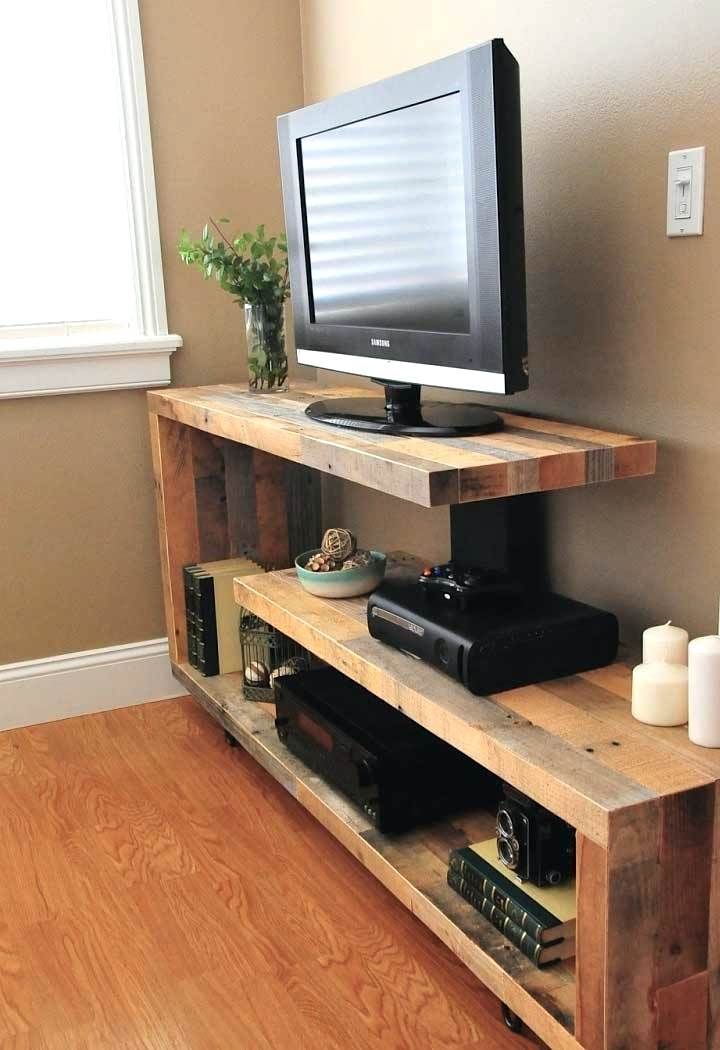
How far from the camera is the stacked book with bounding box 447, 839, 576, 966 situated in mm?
1508

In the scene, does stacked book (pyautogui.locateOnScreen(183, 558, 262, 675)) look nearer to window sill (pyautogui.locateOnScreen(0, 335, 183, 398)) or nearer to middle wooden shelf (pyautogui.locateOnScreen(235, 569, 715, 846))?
window sill (pyautogui.locateOnScreen(0, 335, 183, 398))

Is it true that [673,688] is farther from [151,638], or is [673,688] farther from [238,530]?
[151,638]

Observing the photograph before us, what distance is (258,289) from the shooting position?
2471 millimetres

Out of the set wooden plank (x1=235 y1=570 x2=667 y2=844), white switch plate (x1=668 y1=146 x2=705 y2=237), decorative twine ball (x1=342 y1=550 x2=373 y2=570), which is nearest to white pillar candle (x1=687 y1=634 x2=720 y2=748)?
wooden plank (x1=235 y1=570 x2=667 y2=844)

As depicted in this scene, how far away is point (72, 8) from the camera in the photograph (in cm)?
260

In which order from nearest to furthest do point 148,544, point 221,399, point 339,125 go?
point 339,125, point 221,399, point 148,544

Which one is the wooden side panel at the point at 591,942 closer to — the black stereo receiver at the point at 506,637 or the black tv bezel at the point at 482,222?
the black stereo receiver at the point at 506,637

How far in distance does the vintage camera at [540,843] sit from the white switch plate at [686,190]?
0.86m

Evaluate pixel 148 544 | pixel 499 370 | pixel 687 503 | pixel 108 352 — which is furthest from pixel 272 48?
pixel 687 503

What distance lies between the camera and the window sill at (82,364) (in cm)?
264

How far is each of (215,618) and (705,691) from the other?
1.52 m

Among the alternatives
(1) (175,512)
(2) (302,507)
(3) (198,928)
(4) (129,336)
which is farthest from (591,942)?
(4) (129,336)

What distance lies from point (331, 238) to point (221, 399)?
19.8 inches

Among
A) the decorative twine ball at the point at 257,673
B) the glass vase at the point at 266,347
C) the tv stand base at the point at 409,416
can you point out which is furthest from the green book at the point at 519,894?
the glass vase at the point at 266,347
